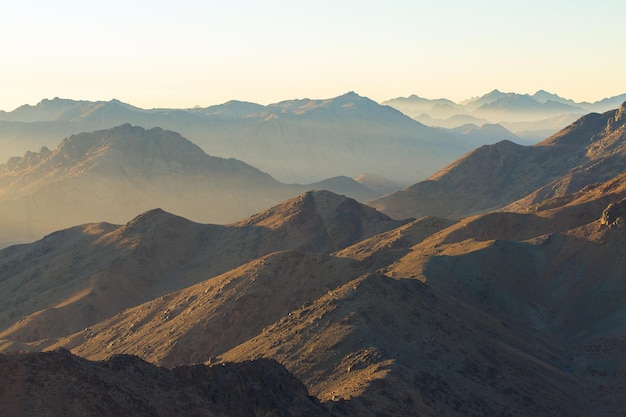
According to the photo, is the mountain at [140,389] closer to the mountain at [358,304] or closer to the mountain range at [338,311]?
the mountain range at [338,311]

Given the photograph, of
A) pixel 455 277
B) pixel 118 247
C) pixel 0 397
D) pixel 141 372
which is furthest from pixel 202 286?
pixel 0 397

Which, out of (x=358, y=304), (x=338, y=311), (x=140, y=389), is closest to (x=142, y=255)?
(x=338, y=311)

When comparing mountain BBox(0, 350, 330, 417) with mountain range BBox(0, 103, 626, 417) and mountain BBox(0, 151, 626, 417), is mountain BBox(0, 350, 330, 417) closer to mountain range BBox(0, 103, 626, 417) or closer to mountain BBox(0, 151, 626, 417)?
mountain range BBox(0, 103, 626, 417)

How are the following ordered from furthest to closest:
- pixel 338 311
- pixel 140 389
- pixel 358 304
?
pixel 358 304
pixel 338 311
pixel 140 389

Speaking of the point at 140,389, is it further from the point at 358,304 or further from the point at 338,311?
the point at 358,304

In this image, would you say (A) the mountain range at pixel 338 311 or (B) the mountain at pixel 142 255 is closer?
(A) the mountain range at pixel 338 311

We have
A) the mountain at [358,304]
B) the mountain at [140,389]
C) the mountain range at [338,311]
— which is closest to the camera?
the mountain at [140,389]

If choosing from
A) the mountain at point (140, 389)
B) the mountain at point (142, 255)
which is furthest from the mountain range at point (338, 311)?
the mountain at point (142, 255)
